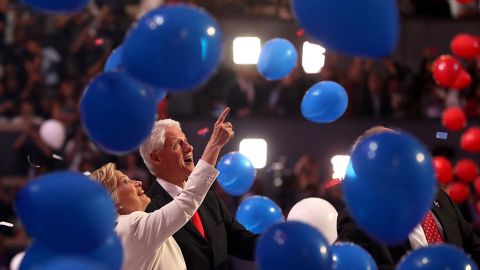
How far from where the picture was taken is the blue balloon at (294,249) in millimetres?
2402

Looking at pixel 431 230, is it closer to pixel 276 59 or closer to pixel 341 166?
pixel 341 166

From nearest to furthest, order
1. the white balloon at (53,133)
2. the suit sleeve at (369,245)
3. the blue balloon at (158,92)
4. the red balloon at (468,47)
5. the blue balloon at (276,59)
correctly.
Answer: the blue balloon at (158,92)
the suit sleeve at (369,245)
the blue balloon at (276,59)
the red balloon at (468,47)
the white balloon at (53,133)

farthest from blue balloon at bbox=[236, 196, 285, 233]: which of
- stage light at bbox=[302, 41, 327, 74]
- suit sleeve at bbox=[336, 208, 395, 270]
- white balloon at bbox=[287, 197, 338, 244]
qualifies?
stage light at bbox=[302, 41, 327, 74]

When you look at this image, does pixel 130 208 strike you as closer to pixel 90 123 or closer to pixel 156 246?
pixel 156 246

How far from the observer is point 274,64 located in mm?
4562

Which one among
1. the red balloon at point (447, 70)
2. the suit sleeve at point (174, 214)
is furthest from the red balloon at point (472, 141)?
the suit sleeve at point (174, 214)

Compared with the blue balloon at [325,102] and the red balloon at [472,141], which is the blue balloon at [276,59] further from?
the red balloon at [472,141]

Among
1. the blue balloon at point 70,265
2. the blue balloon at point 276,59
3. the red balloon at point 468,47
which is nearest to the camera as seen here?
the blue balloon at point 70,265

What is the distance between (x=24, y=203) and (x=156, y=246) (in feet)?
2.71

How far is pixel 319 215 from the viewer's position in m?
3.61

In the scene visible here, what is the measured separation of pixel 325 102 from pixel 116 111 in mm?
1753

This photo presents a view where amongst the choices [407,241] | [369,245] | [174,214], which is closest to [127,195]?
[174,214]

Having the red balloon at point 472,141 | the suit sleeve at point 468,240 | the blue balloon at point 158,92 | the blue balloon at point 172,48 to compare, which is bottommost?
the red balloon at point 472,141

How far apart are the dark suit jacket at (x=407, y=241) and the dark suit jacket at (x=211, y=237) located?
0.47 meters
